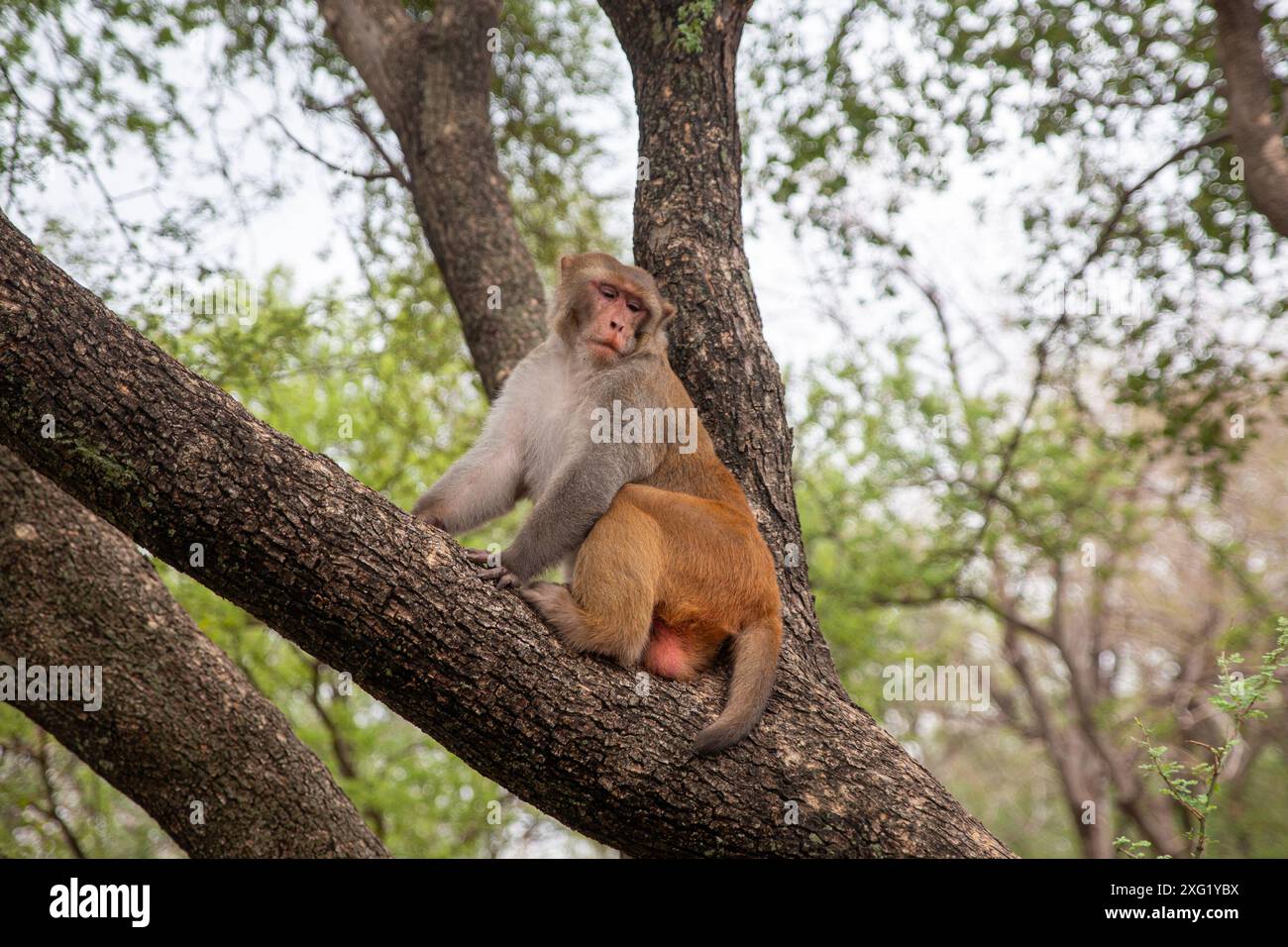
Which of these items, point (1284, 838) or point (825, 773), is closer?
point (825, 773)

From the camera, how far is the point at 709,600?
4.15m

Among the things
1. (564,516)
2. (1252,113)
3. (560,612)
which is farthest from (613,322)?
(1252,113)

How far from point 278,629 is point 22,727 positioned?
7.41 meters

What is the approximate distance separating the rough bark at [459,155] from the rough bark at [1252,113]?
13.8 feet

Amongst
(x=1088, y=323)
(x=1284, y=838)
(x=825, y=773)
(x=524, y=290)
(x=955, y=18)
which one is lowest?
(x=1284, y=838)

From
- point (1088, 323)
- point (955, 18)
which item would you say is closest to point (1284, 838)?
point (1088, 323)

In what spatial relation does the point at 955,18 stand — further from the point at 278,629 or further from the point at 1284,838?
the point at 1284,838

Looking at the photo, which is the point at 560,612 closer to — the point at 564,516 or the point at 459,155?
the point at 564,516

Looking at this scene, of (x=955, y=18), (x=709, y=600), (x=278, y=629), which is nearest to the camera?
(x=278, y=629)

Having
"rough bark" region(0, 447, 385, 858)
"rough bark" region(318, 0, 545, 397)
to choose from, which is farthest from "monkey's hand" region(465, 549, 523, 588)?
"rough bark" region(318, 0, 545, 397)

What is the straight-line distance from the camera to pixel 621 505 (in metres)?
4.22

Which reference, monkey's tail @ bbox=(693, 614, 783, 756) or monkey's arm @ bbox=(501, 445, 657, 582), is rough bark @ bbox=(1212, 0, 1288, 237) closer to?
monkey's tail @ bbox=(693, 614, 783, 756)

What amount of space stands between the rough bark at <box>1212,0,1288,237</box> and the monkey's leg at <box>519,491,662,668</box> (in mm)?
4260

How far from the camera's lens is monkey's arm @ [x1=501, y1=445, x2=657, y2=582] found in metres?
4.20
